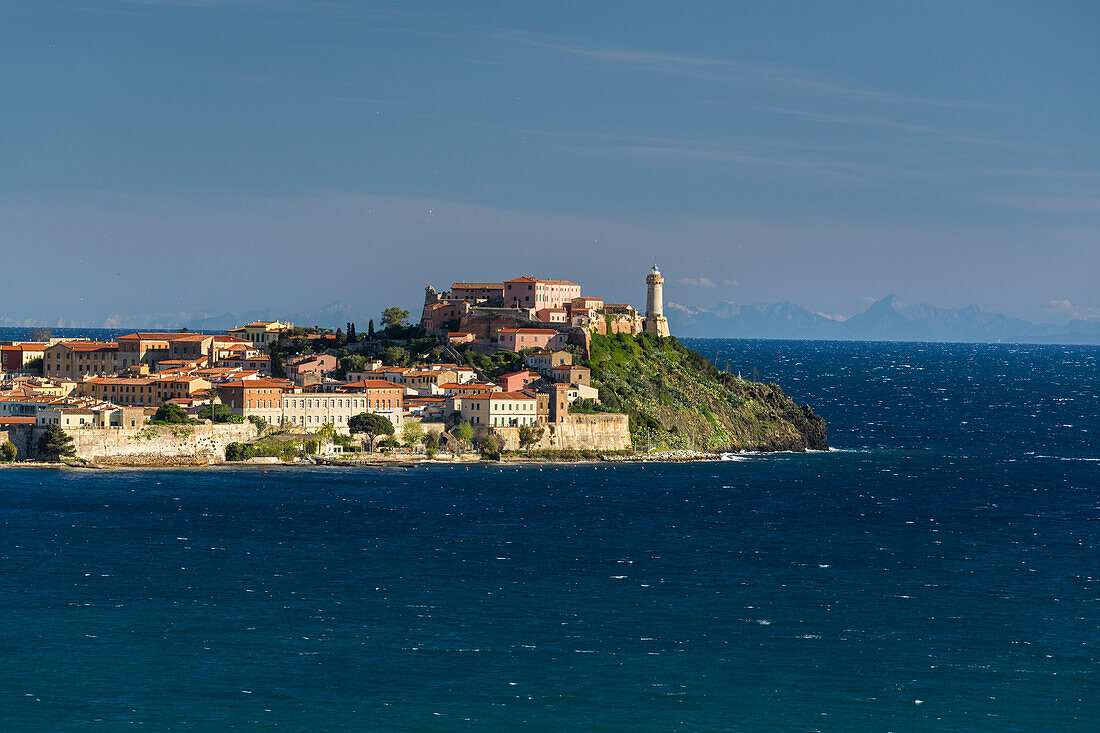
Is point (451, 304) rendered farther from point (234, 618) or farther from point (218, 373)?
point (234, 618)

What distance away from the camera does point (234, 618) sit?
6188 cm

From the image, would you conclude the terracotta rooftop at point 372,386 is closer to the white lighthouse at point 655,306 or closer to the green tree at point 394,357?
the green tree at point 394,357

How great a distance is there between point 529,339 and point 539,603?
246 ft

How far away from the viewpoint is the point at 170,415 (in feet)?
372

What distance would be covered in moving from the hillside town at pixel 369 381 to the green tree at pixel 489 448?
0.13 metres

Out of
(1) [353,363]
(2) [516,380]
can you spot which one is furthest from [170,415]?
(2) [516,380]

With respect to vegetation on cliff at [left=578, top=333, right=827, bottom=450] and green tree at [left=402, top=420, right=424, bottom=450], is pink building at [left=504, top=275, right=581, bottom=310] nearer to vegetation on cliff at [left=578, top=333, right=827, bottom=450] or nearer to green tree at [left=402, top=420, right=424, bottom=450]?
vegetation on cliff at [left=578, top=333, right=827, bottom=450]

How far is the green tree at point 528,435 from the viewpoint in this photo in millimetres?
119250

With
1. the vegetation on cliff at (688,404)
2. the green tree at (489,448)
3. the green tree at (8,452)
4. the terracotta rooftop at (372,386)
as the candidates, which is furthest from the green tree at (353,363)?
the green tree at (8,452)

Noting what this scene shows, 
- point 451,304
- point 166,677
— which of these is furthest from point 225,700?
point 451,304

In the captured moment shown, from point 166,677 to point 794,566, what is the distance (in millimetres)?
34458

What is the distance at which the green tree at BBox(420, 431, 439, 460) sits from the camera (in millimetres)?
118375

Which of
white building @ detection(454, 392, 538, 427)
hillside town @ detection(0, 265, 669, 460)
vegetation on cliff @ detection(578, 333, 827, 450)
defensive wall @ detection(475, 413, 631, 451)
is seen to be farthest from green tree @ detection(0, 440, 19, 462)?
vegetation on cliff @ detection(578, 333, 827, 450)

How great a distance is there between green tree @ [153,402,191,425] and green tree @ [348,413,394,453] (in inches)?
511
